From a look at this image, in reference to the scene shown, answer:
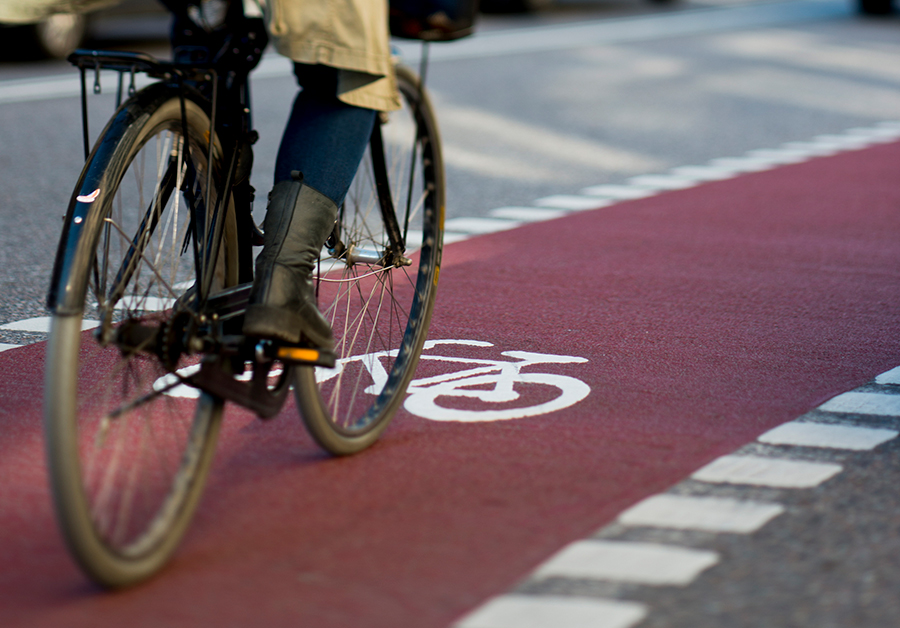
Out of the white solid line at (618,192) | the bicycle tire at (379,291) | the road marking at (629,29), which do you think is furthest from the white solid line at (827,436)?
the road marking at (629,29)

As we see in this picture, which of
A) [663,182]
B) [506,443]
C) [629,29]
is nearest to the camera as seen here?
[506,443]

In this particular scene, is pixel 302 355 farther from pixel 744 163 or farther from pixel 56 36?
pixel 56 36

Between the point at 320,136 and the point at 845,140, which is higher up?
the point at 320,136

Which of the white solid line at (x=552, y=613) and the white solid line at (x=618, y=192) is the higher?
the white solid line at (x=552, y=613)

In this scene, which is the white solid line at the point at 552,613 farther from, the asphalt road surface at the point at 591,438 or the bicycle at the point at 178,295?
the bicycle at the point at 178,295

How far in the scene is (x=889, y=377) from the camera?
422 cm

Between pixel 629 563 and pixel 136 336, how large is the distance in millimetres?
1092

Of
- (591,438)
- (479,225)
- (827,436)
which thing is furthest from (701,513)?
(479,225)

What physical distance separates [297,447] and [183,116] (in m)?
0.99

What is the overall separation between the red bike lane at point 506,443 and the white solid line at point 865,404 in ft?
0.23

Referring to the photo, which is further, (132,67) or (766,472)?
(766,472)

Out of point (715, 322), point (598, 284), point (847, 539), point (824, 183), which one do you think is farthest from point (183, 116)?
point (824, 183)

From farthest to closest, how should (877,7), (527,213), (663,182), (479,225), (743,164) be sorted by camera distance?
(877,7), (743,164), (663,182), (527,213), (479,225)

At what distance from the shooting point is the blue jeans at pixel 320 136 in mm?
3209
